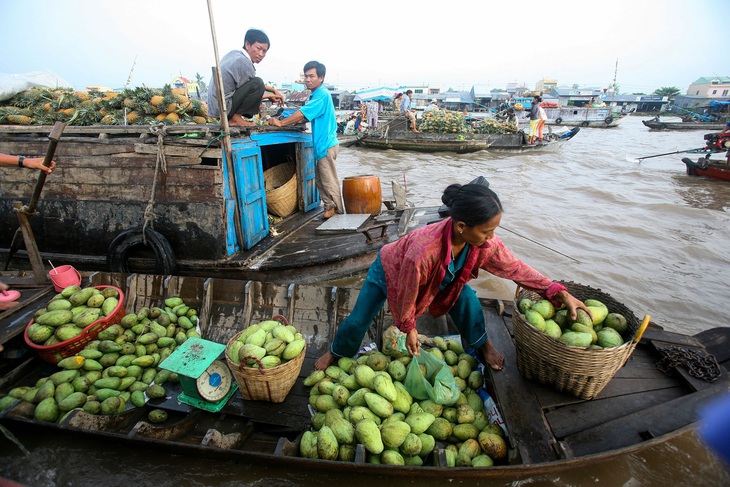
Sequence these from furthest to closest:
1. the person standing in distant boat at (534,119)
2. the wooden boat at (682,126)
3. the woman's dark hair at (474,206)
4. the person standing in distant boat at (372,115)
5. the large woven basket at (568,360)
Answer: the wooden boat at (682,126) < the person standing in distant boat at (372,115) < the person standing in distant boat at (534,119) < the large woven basket at (568,360) < the woman's dark hair at (474,206)

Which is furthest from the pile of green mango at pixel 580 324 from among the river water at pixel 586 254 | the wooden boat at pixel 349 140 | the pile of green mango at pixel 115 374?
the wooden boat at pixel 349 140

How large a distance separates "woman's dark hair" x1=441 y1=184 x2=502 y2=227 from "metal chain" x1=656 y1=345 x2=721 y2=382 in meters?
2.14

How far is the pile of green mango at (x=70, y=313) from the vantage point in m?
2.93

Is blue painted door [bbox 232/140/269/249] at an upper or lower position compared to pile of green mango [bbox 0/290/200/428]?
upper

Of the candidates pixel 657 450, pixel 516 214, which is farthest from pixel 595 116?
pixel 657 450

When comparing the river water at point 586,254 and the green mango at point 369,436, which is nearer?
the green mango at point 369,436

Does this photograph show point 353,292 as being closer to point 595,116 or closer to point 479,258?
point 479,258

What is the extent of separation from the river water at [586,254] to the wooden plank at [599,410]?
1.32ft

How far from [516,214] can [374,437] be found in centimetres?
902

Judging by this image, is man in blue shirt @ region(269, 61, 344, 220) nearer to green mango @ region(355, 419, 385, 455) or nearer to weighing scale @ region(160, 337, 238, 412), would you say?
weighing scale @ region(160, 337, 238, 412)

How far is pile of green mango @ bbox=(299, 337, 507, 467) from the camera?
216cm

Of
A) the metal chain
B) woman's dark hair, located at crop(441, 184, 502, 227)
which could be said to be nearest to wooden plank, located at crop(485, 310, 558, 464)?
the metal chain

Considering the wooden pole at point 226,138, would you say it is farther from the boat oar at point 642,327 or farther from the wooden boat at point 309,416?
the boat oar at point 642,327

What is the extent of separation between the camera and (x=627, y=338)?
99.2 inches
